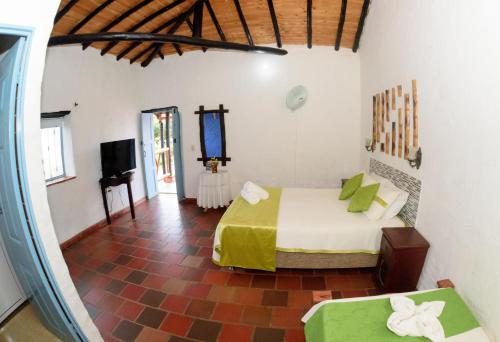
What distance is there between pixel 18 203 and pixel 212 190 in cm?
338

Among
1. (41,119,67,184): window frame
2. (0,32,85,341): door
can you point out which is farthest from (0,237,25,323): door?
(41,119,67,184): window frame

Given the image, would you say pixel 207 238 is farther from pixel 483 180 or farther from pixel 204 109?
pixel 483 180

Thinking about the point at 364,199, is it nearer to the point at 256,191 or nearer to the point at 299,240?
the point at 299,240

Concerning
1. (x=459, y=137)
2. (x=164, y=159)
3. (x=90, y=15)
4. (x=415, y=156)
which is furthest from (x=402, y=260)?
(x=164, y=159)

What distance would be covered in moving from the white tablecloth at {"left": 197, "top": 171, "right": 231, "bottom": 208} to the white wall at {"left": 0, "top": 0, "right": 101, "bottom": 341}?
3.16 meters

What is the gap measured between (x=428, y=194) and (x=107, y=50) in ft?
16.7

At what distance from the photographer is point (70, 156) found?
12.6ft

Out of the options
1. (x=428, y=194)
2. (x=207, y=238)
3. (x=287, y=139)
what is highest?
(x=287, y=139)

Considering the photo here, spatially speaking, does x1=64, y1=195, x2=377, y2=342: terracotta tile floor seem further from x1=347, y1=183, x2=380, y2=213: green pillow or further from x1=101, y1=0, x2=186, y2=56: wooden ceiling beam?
x1=101, y1=0, x2=186, y2=56: wooden ceiling beam

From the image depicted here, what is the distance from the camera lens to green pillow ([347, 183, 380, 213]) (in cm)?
290

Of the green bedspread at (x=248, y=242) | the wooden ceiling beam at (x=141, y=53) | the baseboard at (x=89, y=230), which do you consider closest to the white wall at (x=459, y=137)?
the green bedspread at (x=248, y=242)

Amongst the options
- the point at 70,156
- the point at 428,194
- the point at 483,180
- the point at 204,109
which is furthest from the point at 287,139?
the point at 70,156

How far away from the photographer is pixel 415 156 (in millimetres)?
2461

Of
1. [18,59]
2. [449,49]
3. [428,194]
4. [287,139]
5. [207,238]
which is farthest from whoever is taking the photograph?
[287,139]
